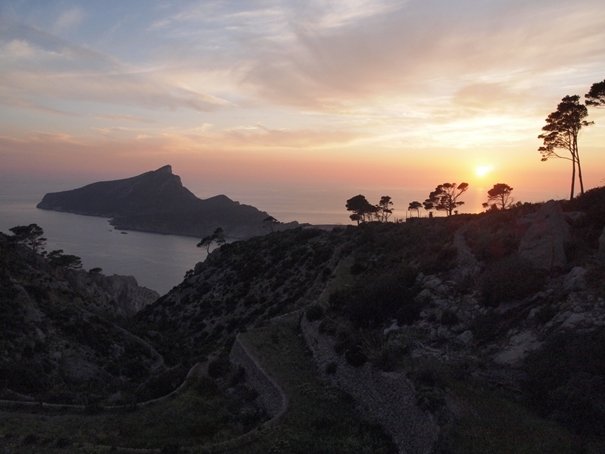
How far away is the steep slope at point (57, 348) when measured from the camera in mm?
29516

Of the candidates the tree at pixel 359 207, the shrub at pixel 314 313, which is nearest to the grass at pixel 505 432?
the shrub at pixel 314 313

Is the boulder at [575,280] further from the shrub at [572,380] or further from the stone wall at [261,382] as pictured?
the stone wall at [261,382]

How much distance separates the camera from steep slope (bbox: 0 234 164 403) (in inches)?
1162

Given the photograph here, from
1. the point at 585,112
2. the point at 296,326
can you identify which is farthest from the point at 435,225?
the point at 296,326

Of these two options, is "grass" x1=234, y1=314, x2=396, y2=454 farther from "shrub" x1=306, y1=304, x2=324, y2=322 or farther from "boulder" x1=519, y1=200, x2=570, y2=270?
"boulder" x1=519, y1=200, x2=570, y2=270

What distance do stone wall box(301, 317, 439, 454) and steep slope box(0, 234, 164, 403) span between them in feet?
44.2

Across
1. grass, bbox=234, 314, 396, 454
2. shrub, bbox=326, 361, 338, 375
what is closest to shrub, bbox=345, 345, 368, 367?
shrub, bbox=326, 361, 338, 375

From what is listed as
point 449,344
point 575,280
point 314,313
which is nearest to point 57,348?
point 314,313

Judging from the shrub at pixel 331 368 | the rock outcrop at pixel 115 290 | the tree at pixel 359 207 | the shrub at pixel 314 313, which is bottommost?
the rock outcrop at pixel 115 290

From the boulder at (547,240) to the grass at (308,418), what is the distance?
440 inches

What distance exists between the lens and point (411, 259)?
1310 inches

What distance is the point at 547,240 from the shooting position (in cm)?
2219

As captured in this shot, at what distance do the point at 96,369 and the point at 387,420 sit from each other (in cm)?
2733

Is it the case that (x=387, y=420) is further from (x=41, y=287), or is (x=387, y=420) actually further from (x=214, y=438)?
(x=41, y=287)
